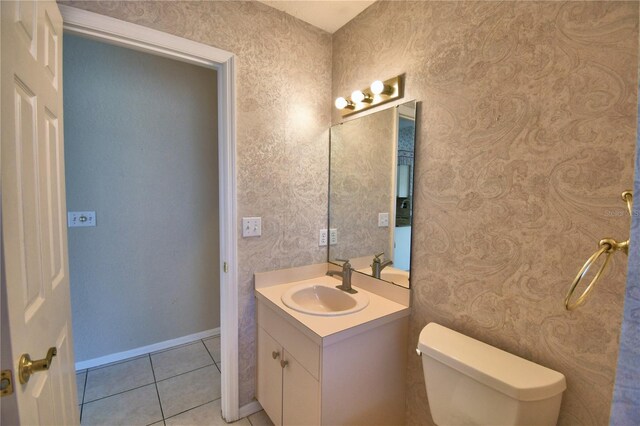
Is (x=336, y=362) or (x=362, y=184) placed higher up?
(x=362, y=184)

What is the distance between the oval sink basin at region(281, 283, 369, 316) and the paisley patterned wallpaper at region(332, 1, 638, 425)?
331mm

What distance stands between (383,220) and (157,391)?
1875 millimetres

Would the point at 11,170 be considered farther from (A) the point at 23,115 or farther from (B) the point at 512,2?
(B) the point at 512,2

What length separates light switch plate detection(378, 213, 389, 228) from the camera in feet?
5.00

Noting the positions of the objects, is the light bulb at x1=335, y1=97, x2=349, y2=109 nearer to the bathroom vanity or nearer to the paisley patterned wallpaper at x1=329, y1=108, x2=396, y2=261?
the paisley patterned wallpaper at x1=329, y1=108, x2=396, y2=261

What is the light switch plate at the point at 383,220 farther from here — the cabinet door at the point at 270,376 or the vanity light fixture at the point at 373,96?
the cabinet door at the point at 270,376

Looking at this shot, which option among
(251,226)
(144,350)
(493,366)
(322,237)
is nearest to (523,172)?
(493,366)

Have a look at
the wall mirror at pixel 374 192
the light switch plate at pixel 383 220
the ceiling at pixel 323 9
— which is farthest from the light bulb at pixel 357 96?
the light switch plate at pixel 383 220

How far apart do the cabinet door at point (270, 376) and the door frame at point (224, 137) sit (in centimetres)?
14

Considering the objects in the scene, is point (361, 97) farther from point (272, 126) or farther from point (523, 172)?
point (523, 172)

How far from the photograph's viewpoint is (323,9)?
1581 mm

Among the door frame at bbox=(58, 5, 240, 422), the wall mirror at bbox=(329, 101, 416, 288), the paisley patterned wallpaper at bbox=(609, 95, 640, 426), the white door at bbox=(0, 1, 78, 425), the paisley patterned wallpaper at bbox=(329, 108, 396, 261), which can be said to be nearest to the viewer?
the paisley patterned wallpaper at bbox=(609, 95, 640, 426)

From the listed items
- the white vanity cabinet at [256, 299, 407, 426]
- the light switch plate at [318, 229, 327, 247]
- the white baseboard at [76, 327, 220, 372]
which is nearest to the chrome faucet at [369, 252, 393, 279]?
the white vanity cabinet at [256, 299, 407, 426]

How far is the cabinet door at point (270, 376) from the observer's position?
141 cm
